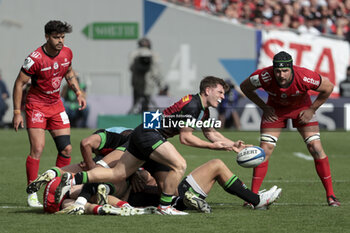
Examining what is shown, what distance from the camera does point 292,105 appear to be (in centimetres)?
Answer: 931

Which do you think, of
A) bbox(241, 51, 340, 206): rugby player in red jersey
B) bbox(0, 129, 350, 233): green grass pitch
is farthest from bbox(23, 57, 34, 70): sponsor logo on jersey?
bbox(241, 51, 340, 206): rugby player in red jersey

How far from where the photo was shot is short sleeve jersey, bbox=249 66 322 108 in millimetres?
9023

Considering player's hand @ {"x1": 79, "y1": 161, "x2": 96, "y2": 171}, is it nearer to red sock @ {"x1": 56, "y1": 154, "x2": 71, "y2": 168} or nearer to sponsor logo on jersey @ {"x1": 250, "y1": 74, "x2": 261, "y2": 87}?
red sock @ {"x1": 56, "y1": 154, "x2": 71, "y2": 168}

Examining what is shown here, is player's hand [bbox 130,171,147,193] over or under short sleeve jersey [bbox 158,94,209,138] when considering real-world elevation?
under

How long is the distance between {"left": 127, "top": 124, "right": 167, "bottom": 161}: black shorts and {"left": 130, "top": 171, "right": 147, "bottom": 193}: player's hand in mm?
324

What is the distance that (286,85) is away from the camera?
9.02 m

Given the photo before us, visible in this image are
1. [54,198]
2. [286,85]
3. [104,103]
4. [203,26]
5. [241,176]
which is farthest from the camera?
[203,26]

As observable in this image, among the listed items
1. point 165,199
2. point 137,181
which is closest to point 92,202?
point 137,181

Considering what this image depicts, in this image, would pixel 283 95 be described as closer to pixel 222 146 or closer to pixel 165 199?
pixel 222 146

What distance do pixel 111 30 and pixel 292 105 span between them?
60.8 ft

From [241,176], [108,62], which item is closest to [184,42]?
[108,62]

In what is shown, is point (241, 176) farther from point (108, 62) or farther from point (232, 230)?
point (108, 62)

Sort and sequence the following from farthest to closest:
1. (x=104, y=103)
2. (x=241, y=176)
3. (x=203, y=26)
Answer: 1. (x=203, y=26)
2. (x=104, y=103)
3. (x=241, y=176)

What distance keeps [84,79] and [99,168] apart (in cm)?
1922
